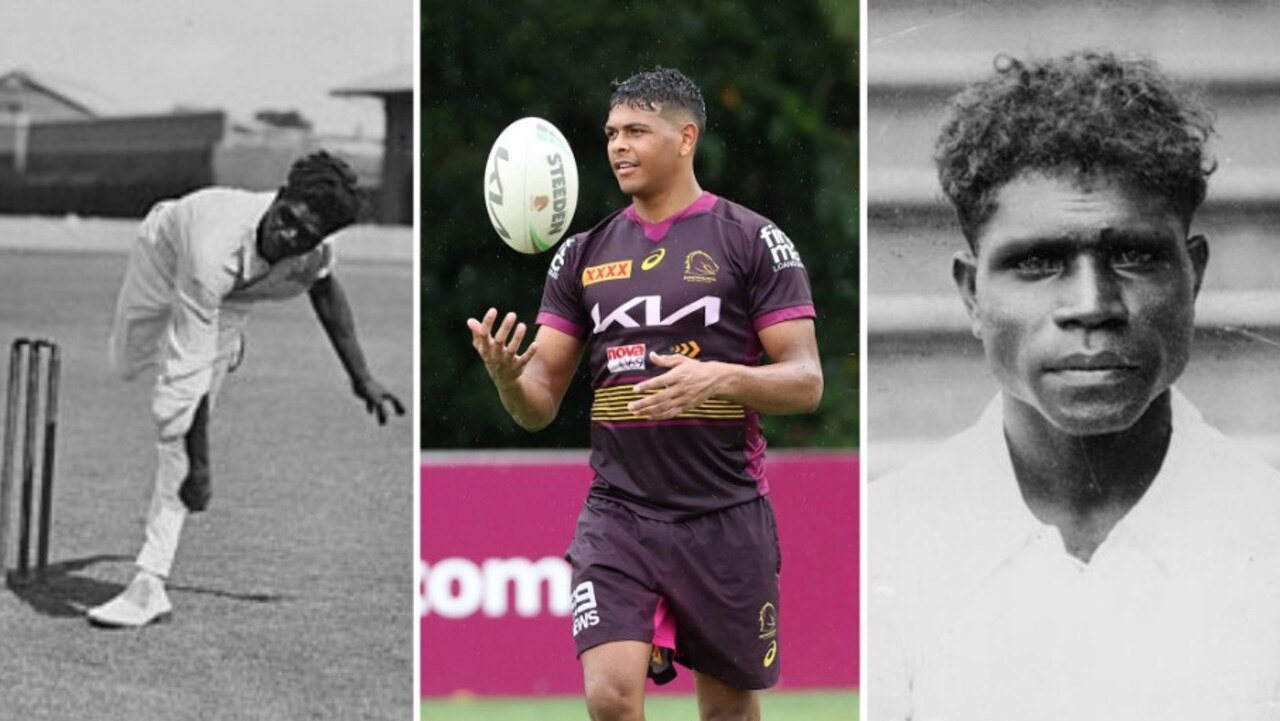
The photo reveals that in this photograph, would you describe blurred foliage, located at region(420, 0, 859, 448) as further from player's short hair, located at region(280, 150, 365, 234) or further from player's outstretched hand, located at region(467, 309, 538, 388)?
player's outstretched hand, located at region(467, 309, 538, 388)

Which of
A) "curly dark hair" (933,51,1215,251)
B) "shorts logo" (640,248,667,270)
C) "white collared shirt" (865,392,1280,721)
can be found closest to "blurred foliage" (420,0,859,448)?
"white collared shirt" (865,392,1280,721)

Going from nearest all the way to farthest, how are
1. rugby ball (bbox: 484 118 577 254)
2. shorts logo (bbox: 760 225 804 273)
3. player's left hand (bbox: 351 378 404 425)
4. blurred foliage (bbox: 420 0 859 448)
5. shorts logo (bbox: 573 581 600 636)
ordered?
shorts logo (bbox: 573 581 600 636)
shorts logo (bbox: 760 225 804 273)
rugby ball (bbox: 484 118 577 254)
player's left hand (bbox: 351 378 404 425)
blurred foliage (bbox: 420 0 859 448)

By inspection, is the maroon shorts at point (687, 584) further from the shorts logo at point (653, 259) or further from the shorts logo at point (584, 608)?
the shorts logo at point (653, 259)

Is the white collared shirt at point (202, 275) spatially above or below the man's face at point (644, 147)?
below

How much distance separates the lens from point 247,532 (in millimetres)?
6828

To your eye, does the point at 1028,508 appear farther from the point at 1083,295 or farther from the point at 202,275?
the point at 202,275

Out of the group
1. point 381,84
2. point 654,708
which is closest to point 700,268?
point 381,84

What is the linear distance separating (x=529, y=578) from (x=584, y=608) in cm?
370

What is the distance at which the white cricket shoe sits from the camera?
6.67 m

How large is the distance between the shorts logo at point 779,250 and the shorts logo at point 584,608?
35.1 inches

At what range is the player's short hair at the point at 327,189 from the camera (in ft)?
22.1

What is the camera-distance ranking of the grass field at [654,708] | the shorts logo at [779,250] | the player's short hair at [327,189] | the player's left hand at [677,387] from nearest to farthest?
the player's left hand at [677,387] → the shorts logo at [779,250] → the player's short hair at [327,189] → the grass field at [654,708]

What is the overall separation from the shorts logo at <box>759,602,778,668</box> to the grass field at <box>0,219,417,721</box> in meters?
1.98

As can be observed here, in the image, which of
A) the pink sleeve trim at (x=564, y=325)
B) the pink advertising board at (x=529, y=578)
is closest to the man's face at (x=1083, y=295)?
the pink sleeve trim at (x=564, y=325)
